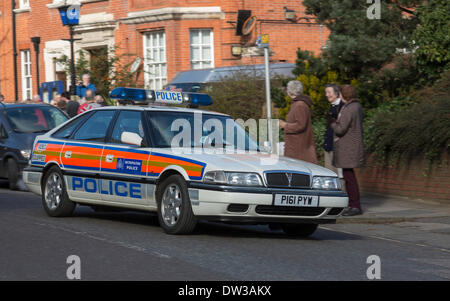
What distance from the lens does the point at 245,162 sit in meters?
9.67

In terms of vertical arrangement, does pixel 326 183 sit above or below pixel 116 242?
above

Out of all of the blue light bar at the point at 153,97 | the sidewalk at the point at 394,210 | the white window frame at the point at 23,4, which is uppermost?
the white window frame at the point at 23,4

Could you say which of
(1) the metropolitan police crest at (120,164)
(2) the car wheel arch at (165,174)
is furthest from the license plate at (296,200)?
(1) the metropolitan police crest at (120,164)

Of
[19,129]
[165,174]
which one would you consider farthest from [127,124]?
[19,129]

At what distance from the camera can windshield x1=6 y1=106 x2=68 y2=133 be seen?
17.4m

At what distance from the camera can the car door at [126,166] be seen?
10242mm

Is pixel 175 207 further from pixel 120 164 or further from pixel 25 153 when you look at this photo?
pixel 25 153

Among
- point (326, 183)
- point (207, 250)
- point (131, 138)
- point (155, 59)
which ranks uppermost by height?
point (155, 59)

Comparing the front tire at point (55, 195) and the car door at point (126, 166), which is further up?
the car door at point (126, 166)

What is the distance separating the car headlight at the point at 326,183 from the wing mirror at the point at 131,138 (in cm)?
210

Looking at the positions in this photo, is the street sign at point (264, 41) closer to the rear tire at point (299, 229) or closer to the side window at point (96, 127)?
the side window at point (96, 127)

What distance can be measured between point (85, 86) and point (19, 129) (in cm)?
407

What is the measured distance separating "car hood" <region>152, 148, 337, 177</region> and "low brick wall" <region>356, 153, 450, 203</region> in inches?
182
